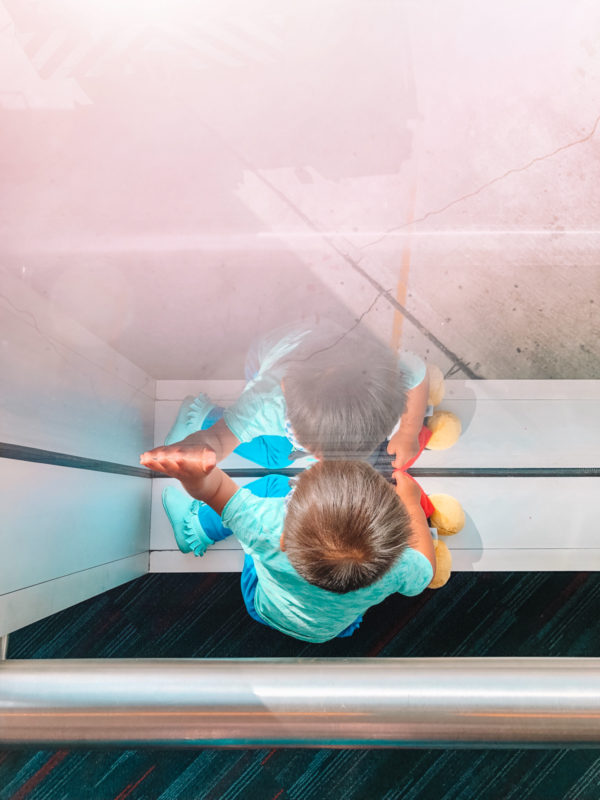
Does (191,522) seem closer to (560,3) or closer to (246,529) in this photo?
(246,529)

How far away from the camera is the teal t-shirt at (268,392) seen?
29.4 inches

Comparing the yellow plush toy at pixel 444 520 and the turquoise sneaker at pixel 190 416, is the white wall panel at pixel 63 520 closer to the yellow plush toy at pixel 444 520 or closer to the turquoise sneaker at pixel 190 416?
Result: the turquoise sneaker at pixel 190 416

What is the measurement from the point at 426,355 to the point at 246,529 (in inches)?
16.9

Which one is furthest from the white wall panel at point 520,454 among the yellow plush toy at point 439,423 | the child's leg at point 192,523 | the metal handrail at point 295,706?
the metal handrail at point 295,706

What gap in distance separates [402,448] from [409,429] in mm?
32

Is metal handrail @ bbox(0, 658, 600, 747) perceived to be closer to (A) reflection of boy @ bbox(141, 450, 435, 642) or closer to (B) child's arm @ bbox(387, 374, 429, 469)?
(A) reflection of boy @ bbox(141, 450, 435, 642)

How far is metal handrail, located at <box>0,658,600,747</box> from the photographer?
0.38m

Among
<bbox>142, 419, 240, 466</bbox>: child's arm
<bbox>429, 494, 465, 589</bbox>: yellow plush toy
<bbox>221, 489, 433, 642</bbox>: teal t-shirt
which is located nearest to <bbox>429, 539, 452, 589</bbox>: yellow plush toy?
<bbox>429, 494, 465, 589</bbox>: yellow plush toy

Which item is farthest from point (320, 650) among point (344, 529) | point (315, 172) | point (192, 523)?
point (315, 172)

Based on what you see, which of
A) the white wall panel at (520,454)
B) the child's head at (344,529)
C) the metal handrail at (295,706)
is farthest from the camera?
the white wall panel at (520,454)

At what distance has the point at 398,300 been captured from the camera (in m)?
0.92

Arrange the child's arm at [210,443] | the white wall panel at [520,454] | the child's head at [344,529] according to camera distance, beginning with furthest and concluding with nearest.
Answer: the white wall panel at [520,454]
the child's arm at [210,443]
the child's head at [344,529]

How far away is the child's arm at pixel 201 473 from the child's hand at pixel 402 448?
242mm

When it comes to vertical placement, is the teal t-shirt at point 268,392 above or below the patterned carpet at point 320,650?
above
